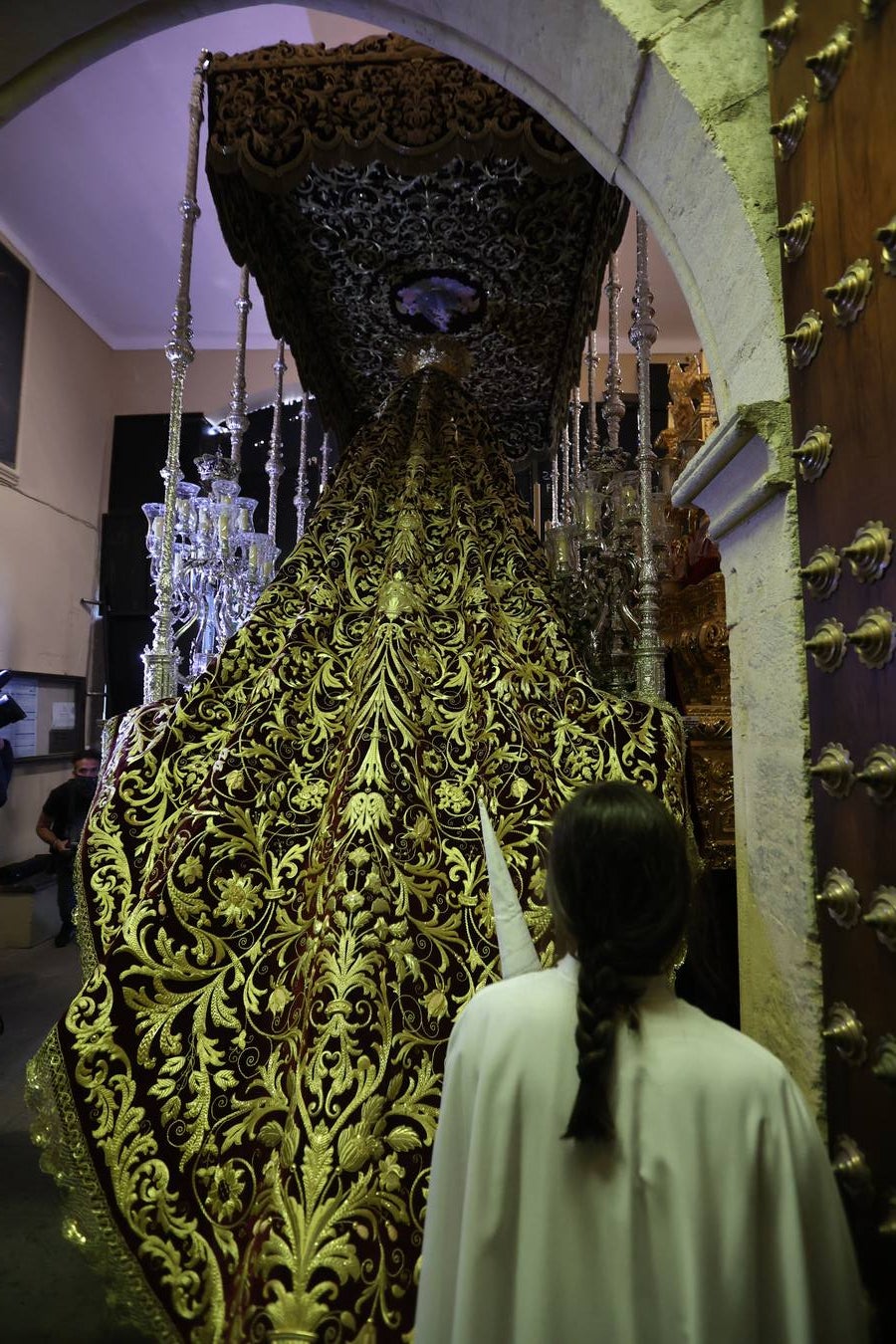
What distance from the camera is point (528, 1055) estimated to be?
674 millimetres

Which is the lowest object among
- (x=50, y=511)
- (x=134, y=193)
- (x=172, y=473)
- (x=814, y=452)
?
(x=814, y=452)

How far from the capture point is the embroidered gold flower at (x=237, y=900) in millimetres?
1354

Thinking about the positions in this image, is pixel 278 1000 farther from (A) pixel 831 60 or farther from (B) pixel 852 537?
(A) pixel 831 60

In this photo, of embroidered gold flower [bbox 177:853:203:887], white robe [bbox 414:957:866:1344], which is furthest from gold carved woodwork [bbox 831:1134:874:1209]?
embroidered gold flower [bbox 177:853:203:887]

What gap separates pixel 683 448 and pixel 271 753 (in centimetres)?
239

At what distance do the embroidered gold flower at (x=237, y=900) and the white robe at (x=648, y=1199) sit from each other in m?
0.78

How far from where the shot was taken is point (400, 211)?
2758mm

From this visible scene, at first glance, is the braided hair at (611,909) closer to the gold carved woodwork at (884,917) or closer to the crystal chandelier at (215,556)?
the gold carved woodwork at (884,917)

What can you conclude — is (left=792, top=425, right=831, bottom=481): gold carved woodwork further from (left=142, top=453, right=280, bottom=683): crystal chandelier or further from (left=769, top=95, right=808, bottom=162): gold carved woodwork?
(left=142, top=453, right=280, bottom=683): crystal chandelier

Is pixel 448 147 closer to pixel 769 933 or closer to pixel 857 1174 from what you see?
pixel 769 933

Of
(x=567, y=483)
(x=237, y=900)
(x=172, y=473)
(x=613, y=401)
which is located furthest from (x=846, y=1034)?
(x=567, y=483)

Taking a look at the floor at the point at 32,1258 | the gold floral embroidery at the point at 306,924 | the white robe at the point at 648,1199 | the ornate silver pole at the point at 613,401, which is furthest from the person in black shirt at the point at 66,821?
the white robe at the point at 648,1199

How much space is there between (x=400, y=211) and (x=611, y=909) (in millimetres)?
2967

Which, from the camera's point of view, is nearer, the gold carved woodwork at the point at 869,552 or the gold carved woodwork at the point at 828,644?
the gold carved woodwork at the point at 869,552
